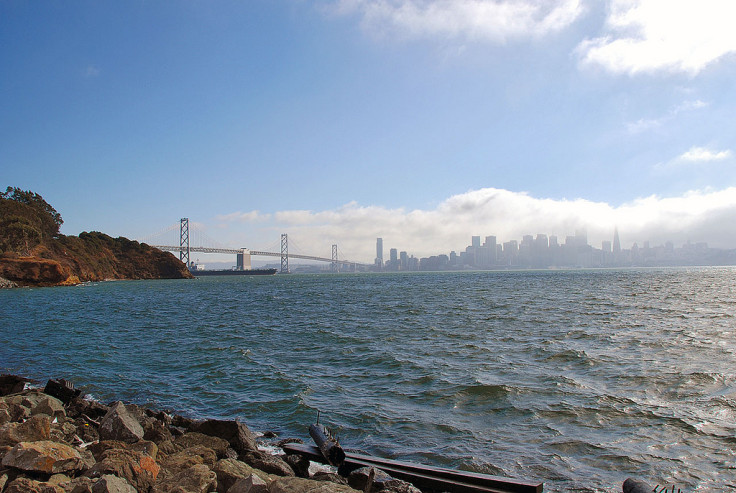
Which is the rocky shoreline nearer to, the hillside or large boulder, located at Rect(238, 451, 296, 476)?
large boulder, located at Rect(238, 451, 296, 476)

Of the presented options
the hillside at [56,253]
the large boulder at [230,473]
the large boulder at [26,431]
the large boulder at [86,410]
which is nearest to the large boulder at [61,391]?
the large boulder at [86,410]

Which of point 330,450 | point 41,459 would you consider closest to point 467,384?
point 330,450

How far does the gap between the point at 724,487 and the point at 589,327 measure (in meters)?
13.8

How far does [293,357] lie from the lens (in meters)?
12.8

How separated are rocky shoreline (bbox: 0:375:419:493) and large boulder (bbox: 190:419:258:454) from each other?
0.04ft

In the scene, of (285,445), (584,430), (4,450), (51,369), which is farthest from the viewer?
(51,369)

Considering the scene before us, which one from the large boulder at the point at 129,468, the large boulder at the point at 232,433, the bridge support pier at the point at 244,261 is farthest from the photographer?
the bridge support pier at the point at 244,261

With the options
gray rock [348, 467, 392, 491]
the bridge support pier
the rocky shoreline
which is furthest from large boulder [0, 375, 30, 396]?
the bridge support pier

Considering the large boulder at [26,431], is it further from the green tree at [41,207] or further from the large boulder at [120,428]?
the green tree at [41,207]

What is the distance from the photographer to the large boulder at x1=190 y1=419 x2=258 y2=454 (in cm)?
582

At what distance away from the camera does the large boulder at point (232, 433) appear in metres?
5.82

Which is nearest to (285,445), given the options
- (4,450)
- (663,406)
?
(4,450)

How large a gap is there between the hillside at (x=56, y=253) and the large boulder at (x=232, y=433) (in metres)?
68.3

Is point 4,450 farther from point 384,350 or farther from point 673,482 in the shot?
point 384,350
